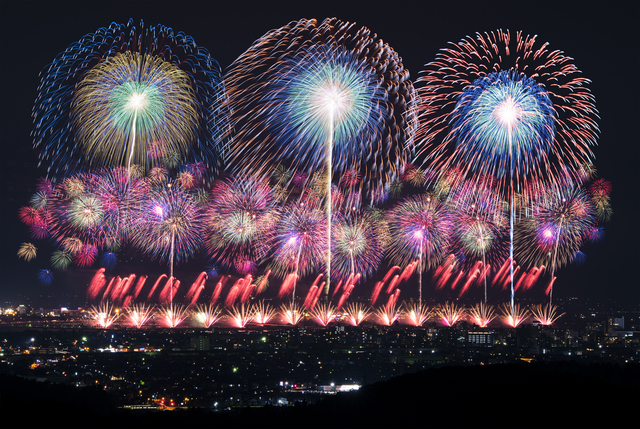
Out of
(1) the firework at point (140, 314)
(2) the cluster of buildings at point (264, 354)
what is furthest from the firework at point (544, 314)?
(1) the firework at point (140, 314)

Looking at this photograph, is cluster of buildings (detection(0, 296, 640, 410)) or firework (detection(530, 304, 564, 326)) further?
firework (detection(530, 304, 564, 326))

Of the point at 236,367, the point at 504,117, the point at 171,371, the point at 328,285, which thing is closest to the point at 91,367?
the point at 171,371

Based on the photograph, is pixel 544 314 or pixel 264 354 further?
pixel 544 314

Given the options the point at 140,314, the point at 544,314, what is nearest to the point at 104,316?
the point at 140,314

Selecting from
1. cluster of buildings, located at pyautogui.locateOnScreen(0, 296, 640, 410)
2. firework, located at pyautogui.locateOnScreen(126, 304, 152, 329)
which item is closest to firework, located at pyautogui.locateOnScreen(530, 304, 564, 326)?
cluster of buildings, located at pyautogui.locateOnScreen(0, 296, 640, 410)

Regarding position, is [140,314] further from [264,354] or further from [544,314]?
[544,314]

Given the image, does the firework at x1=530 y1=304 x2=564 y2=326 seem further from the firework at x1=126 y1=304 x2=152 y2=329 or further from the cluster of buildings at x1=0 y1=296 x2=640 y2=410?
the firework at x1=126 y1=304 x2=152 y2=329

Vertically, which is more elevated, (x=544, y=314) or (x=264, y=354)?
(x=544, y=314)

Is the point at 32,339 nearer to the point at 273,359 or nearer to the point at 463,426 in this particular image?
the point at 273,359

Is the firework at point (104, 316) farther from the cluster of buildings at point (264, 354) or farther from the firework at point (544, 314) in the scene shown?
the firework at point (544, 314)
